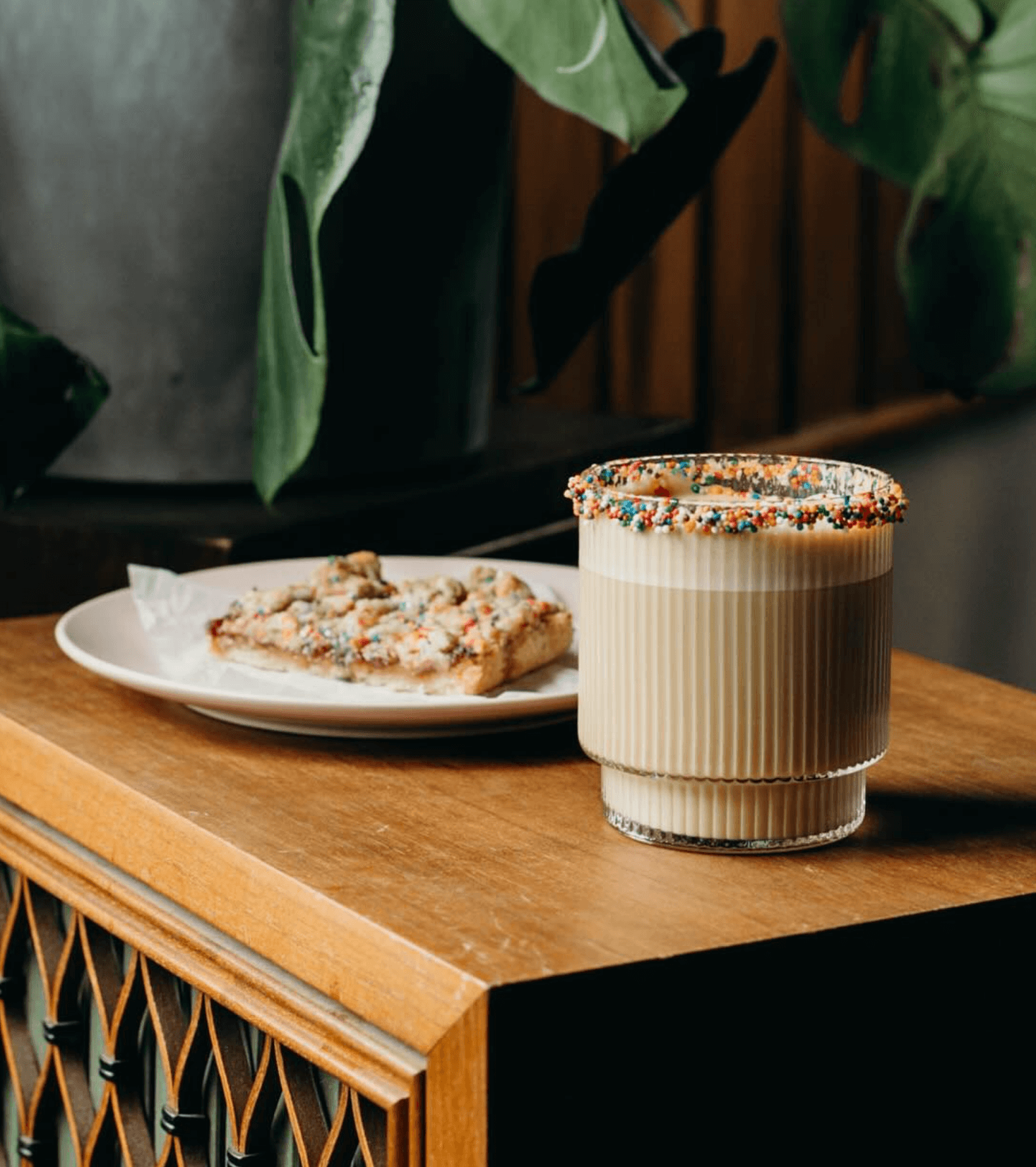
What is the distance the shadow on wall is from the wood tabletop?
1.96 metres

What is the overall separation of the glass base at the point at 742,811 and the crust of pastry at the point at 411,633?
0.51 feet

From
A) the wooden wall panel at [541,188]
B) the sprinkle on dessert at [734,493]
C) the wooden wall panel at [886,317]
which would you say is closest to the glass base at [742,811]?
the sprinkle on dessert at [734,493]

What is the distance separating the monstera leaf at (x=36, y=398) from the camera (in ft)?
3.98

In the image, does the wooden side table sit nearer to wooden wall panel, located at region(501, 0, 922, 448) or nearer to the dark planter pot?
the dark planter pot

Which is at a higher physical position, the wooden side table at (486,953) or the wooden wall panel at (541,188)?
the wooden wall panel at (541,188)

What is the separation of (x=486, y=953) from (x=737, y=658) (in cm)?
15

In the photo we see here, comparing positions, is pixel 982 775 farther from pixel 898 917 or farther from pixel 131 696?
pixel 131 696

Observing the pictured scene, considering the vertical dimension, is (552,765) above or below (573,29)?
below

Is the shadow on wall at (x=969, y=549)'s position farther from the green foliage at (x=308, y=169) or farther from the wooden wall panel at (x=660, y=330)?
the green foliage at (x=308, y=169)

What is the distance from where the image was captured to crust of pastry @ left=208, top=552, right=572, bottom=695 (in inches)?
32.4

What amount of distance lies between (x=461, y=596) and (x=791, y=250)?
1.81 metres

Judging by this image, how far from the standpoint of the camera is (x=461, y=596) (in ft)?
3.01

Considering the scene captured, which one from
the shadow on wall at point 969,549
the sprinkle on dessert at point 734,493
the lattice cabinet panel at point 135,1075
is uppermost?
the sprinkle on dessert at point 734,493

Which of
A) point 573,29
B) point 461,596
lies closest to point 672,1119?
point 461,596
